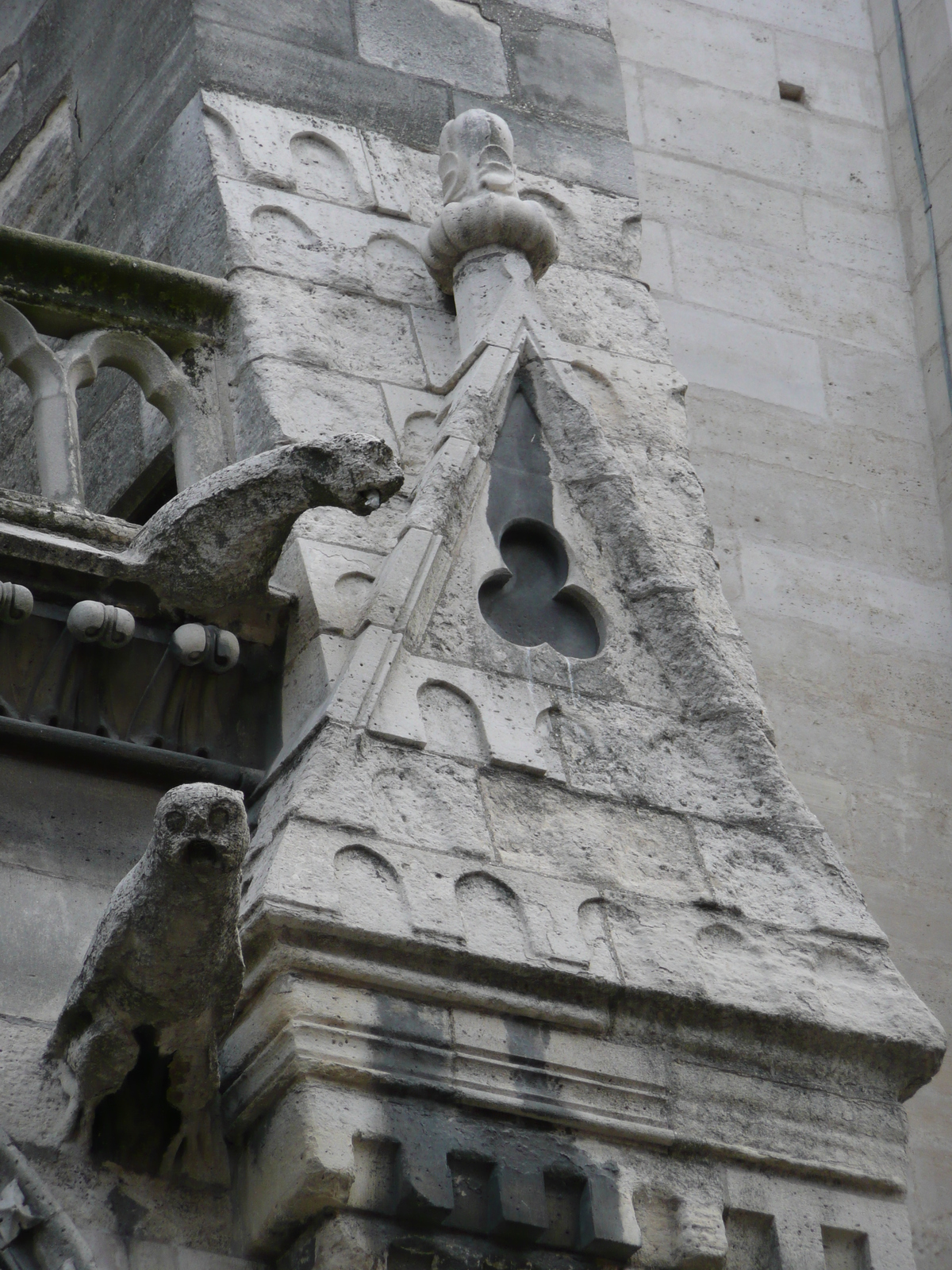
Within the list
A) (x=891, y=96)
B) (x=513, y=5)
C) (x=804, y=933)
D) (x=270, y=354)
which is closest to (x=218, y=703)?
(x=270, y=354)

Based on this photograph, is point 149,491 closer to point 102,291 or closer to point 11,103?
point 102,291

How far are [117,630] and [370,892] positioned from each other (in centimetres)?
70

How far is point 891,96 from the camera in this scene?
273 inches

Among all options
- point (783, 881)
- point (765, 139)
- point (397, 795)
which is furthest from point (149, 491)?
point (765, 139)

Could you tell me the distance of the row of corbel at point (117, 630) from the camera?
3.67m

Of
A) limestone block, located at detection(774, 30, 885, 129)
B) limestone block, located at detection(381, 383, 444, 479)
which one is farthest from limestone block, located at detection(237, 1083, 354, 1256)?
limestone block, located at detection(774, 30, 885, 129)

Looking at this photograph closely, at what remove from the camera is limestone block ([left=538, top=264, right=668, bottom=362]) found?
15.5 feet

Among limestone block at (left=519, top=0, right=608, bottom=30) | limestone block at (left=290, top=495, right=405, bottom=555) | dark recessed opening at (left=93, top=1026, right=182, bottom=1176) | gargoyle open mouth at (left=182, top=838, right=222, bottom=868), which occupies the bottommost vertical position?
dark recessed opening at (left=93, top=1026, right=182, bottom=1176)

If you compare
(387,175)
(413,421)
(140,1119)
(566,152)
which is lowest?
(140,1119)

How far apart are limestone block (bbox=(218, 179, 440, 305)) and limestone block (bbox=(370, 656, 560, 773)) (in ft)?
3.74

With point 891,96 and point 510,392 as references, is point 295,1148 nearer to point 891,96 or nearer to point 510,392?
point 510,392

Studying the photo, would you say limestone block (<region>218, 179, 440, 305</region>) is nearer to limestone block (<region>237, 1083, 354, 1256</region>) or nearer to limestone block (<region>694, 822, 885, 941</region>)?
limestone block (<region>694, 822, 885, 941</region>)

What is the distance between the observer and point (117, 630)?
3.74m

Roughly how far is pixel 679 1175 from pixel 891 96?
4.50 m
